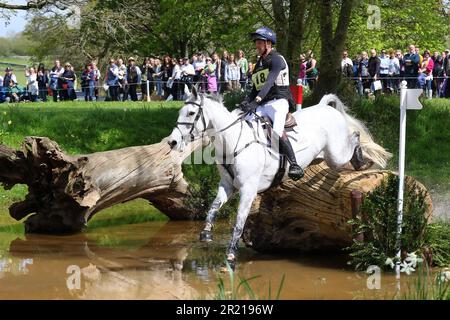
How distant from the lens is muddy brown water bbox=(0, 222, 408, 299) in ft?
28.8

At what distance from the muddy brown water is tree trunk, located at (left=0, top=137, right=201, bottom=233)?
447 millimetres

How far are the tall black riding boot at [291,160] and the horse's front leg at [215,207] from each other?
0.83m

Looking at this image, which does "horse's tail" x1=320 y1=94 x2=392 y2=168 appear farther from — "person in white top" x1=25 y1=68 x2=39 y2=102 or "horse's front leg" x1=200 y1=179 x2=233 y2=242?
"person in white top" x1=25 y1=68 x2=39 y2=102

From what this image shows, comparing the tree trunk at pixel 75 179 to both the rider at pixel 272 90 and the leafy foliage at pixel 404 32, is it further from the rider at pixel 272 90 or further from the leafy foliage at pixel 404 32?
the leafy foliage at pixel 404 32

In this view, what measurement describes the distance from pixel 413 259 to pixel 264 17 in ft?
58.3

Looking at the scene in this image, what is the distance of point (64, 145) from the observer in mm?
19641

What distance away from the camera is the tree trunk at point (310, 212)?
10.5 meters

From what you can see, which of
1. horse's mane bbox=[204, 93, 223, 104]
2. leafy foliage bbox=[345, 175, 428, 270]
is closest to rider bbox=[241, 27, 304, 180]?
horse's mane bbox=[204, 93, 223, 104]

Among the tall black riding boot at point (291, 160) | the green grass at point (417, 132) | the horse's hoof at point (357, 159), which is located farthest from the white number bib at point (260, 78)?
the green grass at point (417, 132)

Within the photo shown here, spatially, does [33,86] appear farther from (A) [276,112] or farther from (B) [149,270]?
(B) [149,270]

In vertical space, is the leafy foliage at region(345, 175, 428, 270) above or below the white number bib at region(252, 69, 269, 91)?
below

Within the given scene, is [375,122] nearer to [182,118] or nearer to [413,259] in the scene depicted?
[182,118]

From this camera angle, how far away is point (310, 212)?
1102cm

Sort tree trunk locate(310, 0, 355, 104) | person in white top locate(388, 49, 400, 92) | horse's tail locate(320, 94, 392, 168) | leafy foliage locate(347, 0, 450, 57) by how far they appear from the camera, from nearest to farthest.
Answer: horse's tail locate(320, 94, 392, 168) < tree trunk locate(310, 0, 355, 104) < person in white top locate(388, 49, 400, 92) < leafy foliage locate(347, 0, 450, 57)
